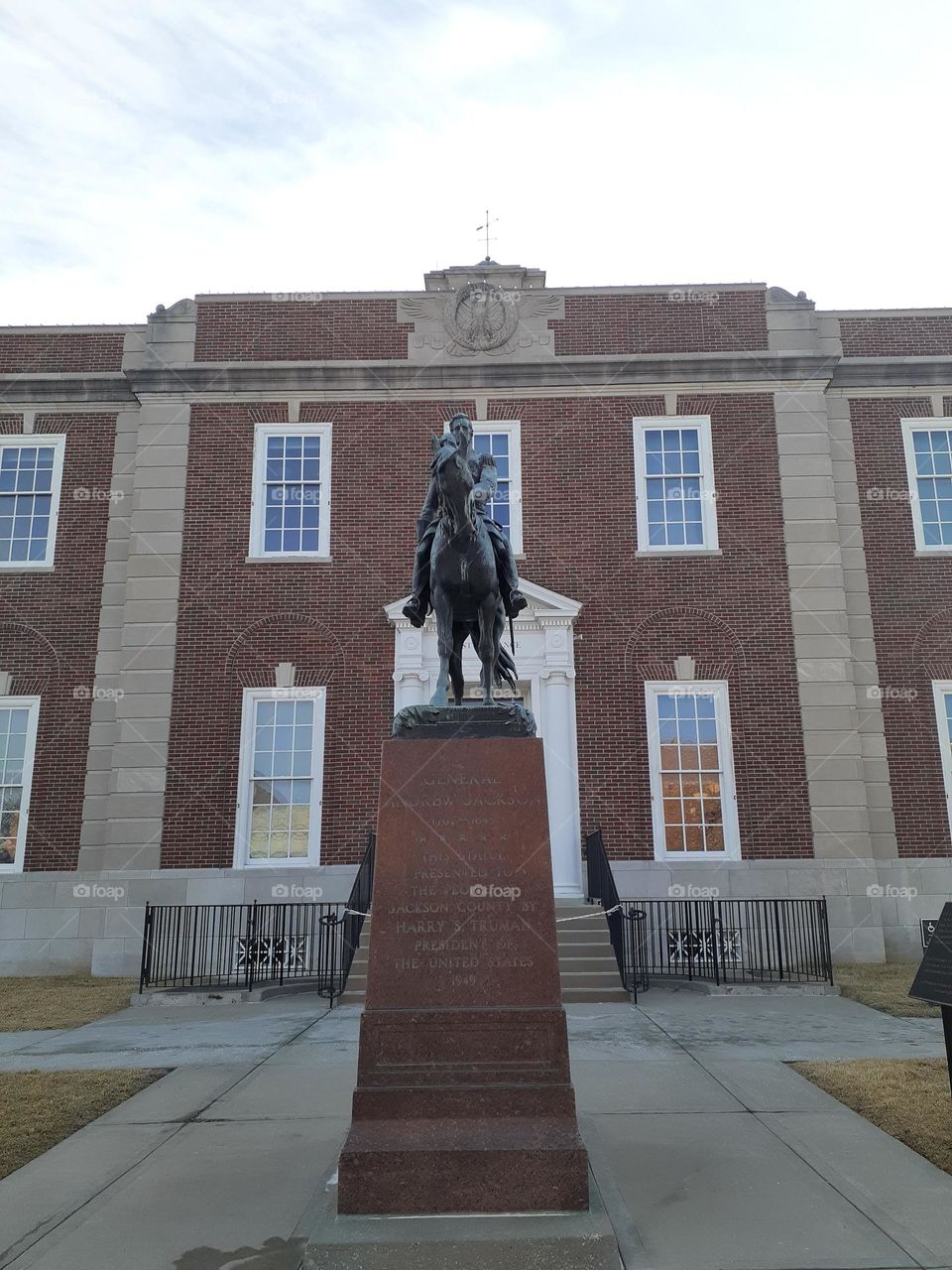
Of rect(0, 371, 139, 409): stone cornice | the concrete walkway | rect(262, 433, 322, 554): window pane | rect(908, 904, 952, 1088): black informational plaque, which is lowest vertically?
the concrete walkway

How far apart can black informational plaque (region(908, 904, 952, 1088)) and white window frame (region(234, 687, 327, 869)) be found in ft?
34.1

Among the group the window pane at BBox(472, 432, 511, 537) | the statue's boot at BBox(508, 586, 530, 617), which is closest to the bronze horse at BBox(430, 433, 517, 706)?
the statue's boot at BBox(508, 586, 530, 617)

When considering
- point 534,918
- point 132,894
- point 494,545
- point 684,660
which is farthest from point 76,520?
point 534,918

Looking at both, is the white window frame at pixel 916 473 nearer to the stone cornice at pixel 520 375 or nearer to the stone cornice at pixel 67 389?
the stone cornice at pixel 520 375

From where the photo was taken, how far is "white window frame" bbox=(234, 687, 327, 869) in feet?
51.0

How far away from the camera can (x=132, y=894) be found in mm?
15352

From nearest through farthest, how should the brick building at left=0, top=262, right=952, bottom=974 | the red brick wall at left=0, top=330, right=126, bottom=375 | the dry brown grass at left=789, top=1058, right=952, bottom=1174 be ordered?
1. the dry brown grass at left=789, top=1058, right=952, bottom=1174
2. the brick building at left=0, top=262, right=952, bottom=974
3. the red brick wall at left=0, top=330, right=126, bottom=375

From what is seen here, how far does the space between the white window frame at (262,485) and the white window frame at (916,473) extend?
9990mm

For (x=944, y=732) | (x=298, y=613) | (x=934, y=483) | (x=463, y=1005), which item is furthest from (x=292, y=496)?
(x=463, y=1005)

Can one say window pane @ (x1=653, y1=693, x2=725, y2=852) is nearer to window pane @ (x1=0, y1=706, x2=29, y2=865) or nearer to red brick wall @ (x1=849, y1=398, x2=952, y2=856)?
red brick wall @ (x1=849, y1=398, x2=952, y2=856)

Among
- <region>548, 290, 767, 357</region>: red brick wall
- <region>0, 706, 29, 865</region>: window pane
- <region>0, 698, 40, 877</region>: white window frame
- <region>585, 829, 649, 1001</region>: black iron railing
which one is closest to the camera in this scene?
<region>585, 829, 649, 1001</region>: black iron railing

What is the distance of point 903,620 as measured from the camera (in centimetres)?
1678

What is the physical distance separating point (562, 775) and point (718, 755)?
2.52 meters

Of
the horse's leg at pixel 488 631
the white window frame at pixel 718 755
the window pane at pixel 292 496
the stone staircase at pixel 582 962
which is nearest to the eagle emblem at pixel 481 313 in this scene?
the window pane at pixel 292 496
